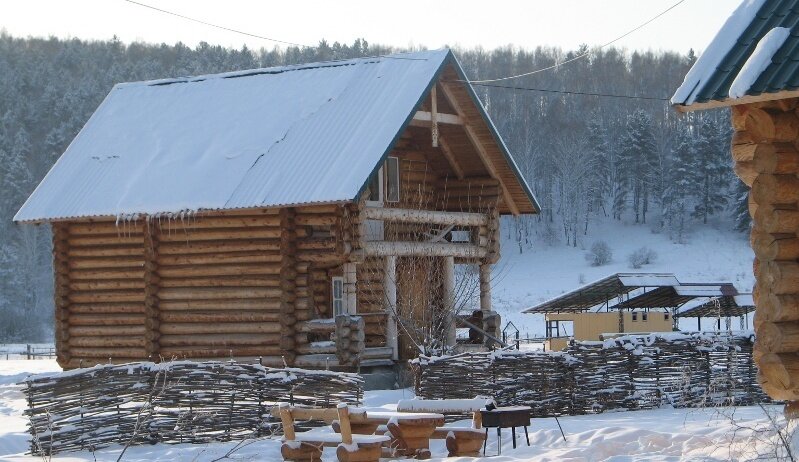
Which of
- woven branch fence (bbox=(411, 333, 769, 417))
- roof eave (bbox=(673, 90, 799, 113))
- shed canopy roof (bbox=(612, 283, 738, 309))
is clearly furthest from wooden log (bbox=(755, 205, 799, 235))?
shed canopy roof (bbox=(612, 283, 738, 309))

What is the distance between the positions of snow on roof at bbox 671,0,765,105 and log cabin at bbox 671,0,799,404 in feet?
0.05

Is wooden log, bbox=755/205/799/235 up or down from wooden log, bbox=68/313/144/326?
up

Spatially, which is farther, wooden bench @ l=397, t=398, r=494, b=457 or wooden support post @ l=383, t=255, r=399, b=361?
wooden support post @ l=383, t=255, r=399, b=361

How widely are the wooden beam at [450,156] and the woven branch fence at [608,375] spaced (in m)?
9.08

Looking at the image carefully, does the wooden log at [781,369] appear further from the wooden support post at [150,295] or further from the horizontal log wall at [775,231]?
the wooden support post at [150,295]

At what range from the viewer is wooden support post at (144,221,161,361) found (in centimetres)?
2895

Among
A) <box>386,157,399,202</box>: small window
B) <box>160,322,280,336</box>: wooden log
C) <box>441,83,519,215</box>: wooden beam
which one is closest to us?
<box>160,322,280,336</box>: wooden log

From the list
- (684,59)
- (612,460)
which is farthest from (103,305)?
(684,59)

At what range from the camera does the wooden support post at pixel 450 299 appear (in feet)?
92.2

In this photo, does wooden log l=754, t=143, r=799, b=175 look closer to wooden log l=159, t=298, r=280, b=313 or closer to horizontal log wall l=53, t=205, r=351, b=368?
horizontal log wall l=53, t=205, r=351, b=368

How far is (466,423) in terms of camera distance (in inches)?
792

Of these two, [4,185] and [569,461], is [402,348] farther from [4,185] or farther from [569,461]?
[4,185]

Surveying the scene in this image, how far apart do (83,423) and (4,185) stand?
78.7 meters

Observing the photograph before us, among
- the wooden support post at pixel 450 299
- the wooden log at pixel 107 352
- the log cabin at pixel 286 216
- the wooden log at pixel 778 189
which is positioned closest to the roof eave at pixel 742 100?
the wooden log at pixel 778 189
